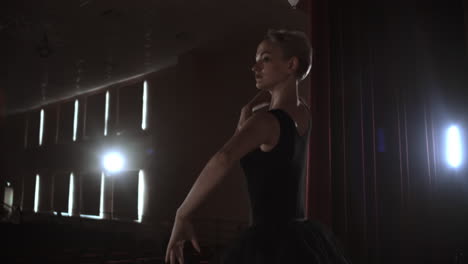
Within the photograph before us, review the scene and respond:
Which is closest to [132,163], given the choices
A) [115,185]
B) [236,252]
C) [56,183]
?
[115,185]

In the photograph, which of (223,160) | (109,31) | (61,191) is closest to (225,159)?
(223,160)

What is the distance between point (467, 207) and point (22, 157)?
1685 centimetres

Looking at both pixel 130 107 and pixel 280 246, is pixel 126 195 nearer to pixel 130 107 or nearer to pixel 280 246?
pixel 130 107

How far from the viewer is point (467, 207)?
2547 millimetres

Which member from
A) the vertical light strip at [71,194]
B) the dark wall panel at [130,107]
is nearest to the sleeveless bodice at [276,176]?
the dark wall panel at [130,107]

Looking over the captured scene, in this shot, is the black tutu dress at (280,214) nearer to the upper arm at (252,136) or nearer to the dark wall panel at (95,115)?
the upper arm at (252,136)

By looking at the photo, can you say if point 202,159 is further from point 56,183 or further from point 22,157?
point 22,157

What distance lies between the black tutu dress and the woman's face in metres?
0.16

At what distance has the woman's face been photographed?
A: 1.22 meters

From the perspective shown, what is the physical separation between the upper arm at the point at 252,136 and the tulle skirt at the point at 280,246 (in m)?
0.23

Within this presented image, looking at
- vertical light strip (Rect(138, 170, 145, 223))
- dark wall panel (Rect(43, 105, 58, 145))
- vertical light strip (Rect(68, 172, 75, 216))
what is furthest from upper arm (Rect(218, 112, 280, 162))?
dark wall panel (Rect(43, 105, 58, 145))

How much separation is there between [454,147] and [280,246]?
216 cm

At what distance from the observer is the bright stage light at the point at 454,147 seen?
265 centimetres

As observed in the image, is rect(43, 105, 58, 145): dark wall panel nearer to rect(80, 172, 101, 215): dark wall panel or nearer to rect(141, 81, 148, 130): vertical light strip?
rect(80, 172, 101, 215): dark wall panel
